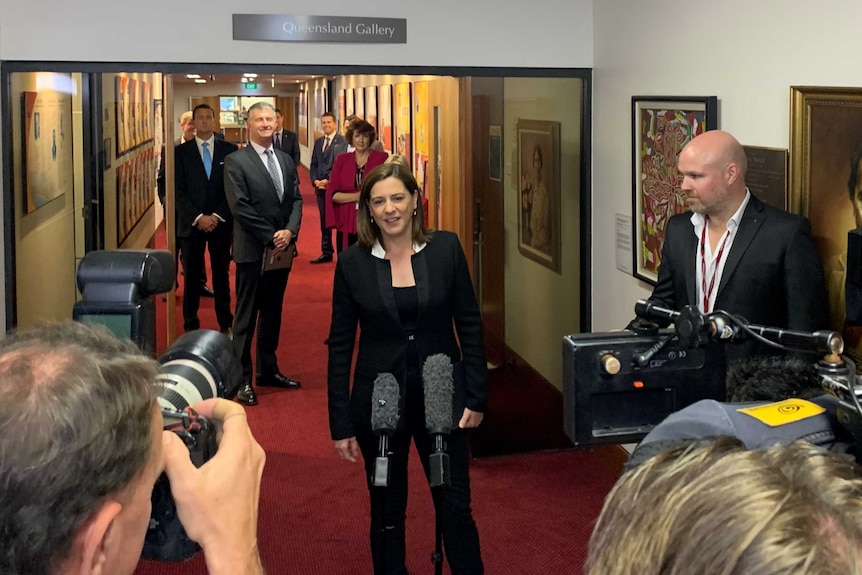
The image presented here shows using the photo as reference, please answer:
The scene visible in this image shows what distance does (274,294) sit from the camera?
6.26m

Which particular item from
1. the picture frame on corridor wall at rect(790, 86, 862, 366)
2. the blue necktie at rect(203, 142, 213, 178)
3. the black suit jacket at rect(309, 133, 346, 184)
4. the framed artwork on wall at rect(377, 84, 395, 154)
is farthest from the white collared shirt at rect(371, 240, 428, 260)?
the black suit jacket at rect(309, 133, 346, 184)

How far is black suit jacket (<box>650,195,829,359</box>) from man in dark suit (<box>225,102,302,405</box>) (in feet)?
11.1

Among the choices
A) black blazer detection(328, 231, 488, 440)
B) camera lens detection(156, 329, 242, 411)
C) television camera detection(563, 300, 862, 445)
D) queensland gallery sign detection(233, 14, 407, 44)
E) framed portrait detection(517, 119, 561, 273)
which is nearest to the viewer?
camera lens detection(156, 329, 242, 411)

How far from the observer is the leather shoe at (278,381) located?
648 centimetres

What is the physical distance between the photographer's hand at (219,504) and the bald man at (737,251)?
2.27 meters

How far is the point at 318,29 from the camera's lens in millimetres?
4832

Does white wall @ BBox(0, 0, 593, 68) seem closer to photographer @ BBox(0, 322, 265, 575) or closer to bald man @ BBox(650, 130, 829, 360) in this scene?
bald man @ BBox(650, 130, 829, 360)

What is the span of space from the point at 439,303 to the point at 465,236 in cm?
190

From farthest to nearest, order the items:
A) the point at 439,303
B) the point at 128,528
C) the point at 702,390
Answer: the point at 439,303 < the point at 702,390 < the point at 128,528

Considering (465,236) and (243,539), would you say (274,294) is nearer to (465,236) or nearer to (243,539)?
(465,236)

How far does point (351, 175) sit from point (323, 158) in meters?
2.12

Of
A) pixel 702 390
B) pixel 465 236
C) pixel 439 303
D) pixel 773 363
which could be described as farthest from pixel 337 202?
pixel 773 363

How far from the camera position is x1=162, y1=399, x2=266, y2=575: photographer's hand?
45.5 inches

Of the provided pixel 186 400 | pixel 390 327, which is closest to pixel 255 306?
pixel 390 327
